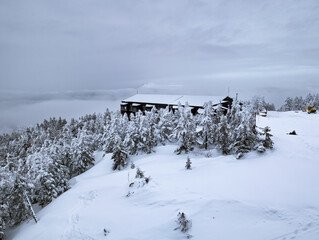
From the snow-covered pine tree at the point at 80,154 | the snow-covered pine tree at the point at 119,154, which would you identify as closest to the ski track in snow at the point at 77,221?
the snow-covered pine tree at the point at 119,154

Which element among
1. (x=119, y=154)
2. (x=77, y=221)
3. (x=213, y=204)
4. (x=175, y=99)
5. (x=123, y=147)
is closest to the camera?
(x=213, y=204)

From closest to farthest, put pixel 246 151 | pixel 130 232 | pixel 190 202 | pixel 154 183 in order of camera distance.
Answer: pixel 130 232, pixel 190 202, pixel 154 183, pixel 246 151

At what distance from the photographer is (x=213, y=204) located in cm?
1030

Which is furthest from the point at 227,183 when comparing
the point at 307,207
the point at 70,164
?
the point at 70,164

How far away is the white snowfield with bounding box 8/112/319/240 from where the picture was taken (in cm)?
877

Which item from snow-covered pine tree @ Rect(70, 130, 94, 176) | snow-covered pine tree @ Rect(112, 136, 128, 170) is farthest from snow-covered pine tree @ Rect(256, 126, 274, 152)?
snow-covered pine tree @ Rect(70, 130, 94, 176)

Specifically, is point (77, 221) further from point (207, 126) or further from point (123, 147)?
point (207, 126)

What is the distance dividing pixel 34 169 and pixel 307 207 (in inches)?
1038

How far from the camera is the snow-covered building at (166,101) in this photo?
49.9 m

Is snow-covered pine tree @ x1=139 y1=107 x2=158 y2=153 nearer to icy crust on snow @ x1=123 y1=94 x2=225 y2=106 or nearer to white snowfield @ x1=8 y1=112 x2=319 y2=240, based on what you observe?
white snowfield @ x1=8 y1=112 x2=319 y2=240

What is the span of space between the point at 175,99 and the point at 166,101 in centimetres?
327

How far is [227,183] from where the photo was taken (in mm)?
12477

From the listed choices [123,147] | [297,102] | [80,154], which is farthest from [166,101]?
[297,102]

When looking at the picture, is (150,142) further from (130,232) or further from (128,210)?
(130,232)
